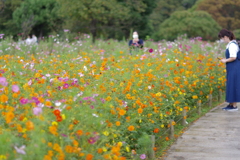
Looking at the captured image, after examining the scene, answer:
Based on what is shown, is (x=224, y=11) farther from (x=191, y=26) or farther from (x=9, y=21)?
Answer: (x=9, y=21)

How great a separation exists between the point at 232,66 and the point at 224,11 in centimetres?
3637

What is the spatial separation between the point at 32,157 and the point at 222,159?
91.4 inches

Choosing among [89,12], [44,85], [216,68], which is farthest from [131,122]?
[89,12]

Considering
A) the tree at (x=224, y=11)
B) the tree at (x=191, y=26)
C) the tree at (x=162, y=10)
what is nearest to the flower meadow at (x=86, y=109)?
the tree at (x=191, y=26)

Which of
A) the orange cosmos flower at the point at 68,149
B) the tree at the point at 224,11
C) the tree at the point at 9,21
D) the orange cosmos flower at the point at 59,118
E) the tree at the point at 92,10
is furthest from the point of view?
the tree at the point at 224,11

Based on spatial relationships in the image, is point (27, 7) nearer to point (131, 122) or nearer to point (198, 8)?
point (198, 8)

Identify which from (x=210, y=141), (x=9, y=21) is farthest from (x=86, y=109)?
(x=9, y=21)

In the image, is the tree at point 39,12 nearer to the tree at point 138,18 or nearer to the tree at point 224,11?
the tree at point 138,18

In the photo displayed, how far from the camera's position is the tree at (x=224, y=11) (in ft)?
130

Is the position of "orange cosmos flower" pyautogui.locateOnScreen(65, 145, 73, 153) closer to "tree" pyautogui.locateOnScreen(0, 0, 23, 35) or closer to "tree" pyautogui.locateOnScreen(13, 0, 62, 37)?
"tree" pyautogui.locateOnScreen(13, 0, 62, 37)

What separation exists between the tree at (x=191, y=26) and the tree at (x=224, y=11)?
2376mm

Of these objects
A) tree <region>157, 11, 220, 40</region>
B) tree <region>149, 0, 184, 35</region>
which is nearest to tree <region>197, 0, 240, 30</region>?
tree <region>157, 11, 220, 40</region>

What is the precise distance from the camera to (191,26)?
38.2m

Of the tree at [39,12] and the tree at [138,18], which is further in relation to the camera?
the tree at [39,12]
